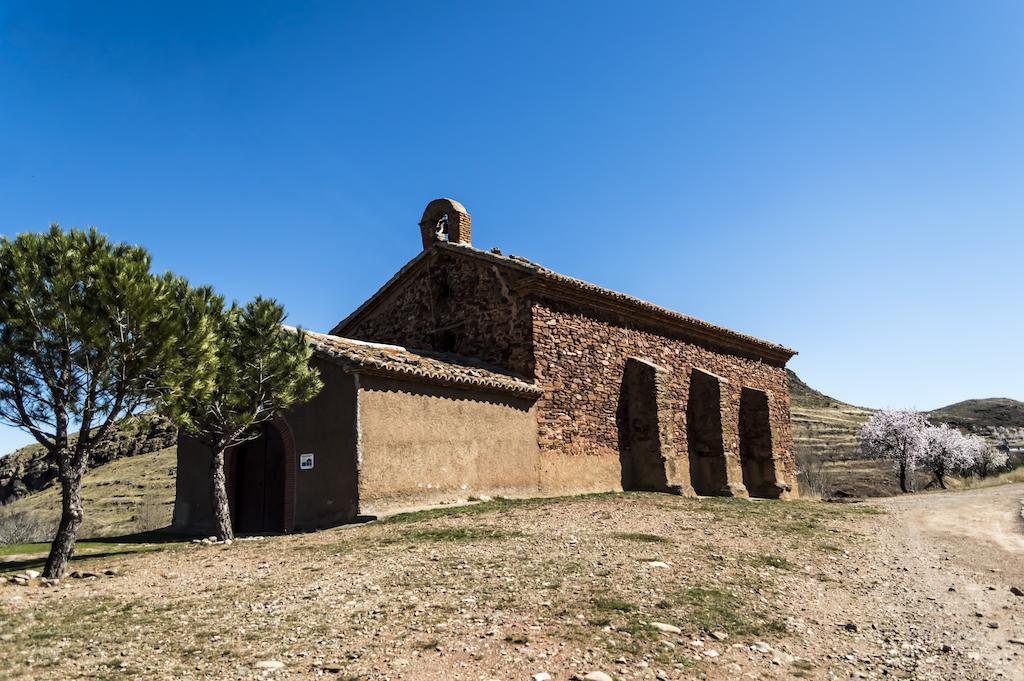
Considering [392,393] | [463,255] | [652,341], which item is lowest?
[392,393]

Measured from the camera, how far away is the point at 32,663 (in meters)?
5.23

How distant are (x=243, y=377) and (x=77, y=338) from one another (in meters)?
3.23

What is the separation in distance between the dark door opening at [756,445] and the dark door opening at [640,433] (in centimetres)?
645

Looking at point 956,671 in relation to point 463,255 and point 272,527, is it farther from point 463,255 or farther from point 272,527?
point 463,255

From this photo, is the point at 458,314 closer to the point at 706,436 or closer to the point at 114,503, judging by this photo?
the point at 706,436

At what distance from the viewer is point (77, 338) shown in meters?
8.90

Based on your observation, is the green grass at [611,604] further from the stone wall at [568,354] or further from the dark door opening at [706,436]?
the dark door opening at [706,436]

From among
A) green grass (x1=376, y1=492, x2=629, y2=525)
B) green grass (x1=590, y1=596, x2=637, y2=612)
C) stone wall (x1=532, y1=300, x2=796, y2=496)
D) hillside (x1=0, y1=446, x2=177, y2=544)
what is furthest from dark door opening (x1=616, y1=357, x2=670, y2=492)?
hillside (x1=0, y1=446, x2=177, y2=544)

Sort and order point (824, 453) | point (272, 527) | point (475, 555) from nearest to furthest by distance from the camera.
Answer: point (475, 555) → point (272, 527) → point (824, 453)

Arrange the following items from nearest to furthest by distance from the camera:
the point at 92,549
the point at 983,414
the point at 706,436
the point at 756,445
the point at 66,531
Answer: the point at 66,531 < the point at 92,549 < the point at 706,436 < the point at 756,445 < the point at 983,414

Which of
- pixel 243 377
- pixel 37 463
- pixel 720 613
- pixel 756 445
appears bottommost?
pixel 720 613

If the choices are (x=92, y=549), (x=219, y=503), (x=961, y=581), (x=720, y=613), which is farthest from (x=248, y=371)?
(x=961, y=581)

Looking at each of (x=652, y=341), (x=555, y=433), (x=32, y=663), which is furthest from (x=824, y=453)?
(x=32, y=663)

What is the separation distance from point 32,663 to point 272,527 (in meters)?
9.75
